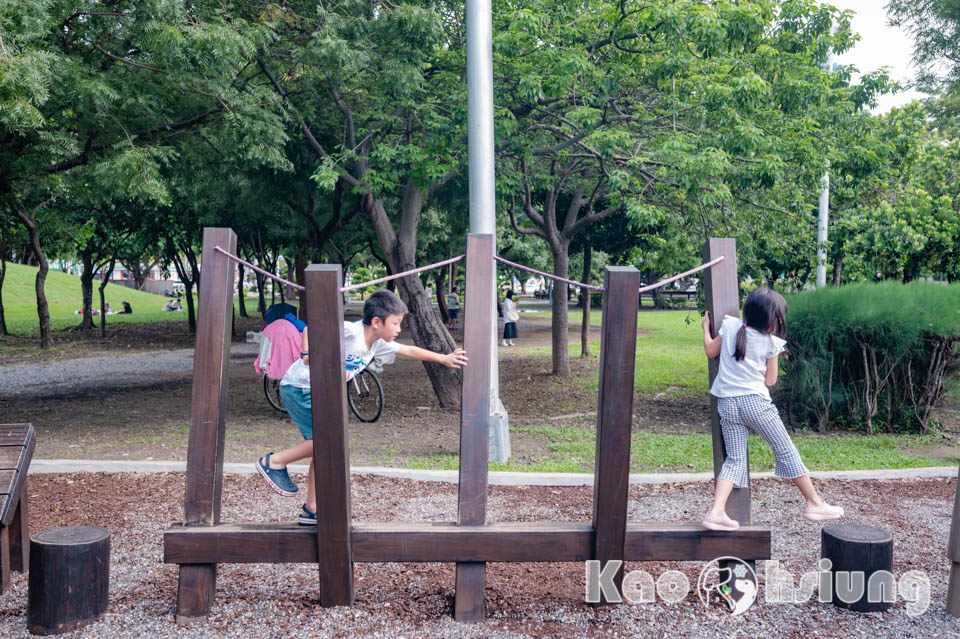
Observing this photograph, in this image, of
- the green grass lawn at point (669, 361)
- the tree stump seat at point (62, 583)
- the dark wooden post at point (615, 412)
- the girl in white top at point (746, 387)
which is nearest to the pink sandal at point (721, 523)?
the girl in white top at point (746, 387)

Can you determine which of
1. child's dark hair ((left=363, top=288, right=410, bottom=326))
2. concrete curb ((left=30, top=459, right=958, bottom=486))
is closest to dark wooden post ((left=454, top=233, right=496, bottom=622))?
child's dark hair ((left=363, top=288, right=410, bottom=326))

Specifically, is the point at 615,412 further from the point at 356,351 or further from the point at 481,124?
the point at 481,124

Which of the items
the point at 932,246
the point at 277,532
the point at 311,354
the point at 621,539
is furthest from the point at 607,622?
the point at 932,246

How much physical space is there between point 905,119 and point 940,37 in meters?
4.70

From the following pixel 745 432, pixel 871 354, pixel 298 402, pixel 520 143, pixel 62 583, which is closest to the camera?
pixel 62 583

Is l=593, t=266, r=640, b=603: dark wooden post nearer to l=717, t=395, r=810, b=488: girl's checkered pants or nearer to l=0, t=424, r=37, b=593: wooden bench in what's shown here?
l=717, t=395, r=810, b=488: girl's checkered pants

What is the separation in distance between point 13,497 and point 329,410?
6.01 feet

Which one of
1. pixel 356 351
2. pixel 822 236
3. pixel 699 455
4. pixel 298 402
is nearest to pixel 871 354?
pixel 699 455

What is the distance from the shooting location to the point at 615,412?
3.68 meters

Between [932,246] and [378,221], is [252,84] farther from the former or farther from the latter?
[932,246]

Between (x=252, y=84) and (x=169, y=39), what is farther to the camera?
(x=252, y=84)

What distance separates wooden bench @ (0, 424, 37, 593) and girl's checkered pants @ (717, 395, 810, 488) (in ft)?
12.0

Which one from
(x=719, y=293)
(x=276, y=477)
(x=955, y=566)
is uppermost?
(x=719, y=293)

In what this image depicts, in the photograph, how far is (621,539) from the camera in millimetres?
3709
